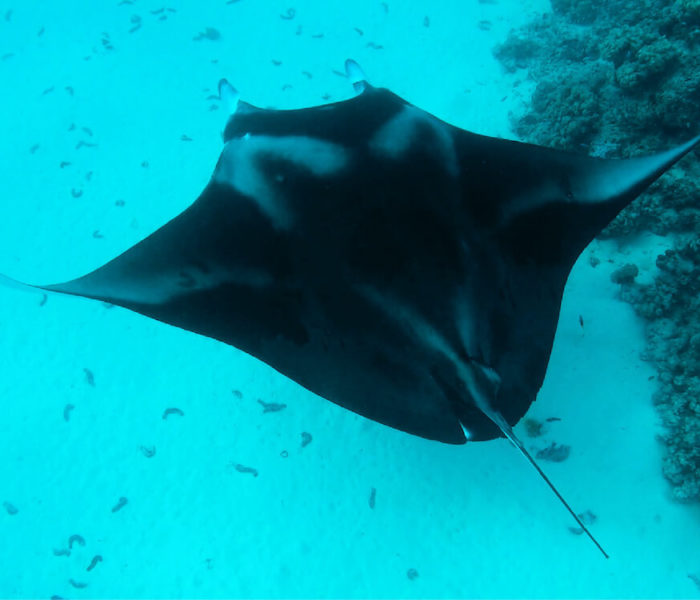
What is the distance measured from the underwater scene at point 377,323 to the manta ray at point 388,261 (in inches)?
0.5

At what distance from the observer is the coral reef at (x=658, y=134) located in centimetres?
381

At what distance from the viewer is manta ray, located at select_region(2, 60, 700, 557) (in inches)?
102

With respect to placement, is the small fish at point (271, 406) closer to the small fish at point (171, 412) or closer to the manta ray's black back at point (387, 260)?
the small fish at point (171, 412)

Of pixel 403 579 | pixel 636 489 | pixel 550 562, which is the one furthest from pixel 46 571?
pixel 636 489

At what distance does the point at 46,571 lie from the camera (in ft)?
13.9

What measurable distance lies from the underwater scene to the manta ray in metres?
0.01

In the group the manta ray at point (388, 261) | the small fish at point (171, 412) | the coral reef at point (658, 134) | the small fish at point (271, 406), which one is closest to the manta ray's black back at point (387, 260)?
the manta ray at point (388, 261)

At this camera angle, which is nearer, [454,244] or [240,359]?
[454,244]

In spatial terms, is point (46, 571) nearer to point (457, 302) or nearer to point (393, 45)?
point (457, 302)

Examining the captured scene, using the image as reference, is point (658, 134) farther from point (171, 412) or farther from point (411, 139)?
point (171, 412)

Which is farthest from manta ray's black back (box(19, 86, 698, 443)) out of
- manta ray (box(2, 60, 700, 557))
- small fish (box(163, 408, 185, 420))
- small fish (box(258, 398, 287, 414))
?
small fish (box(163, 408, 185, 420))

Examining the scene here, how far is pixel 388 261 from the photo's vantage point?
2.61 metres

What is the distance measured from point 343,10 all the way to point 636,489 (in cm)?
773

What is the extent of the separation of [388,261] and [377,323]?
0.32 metres
